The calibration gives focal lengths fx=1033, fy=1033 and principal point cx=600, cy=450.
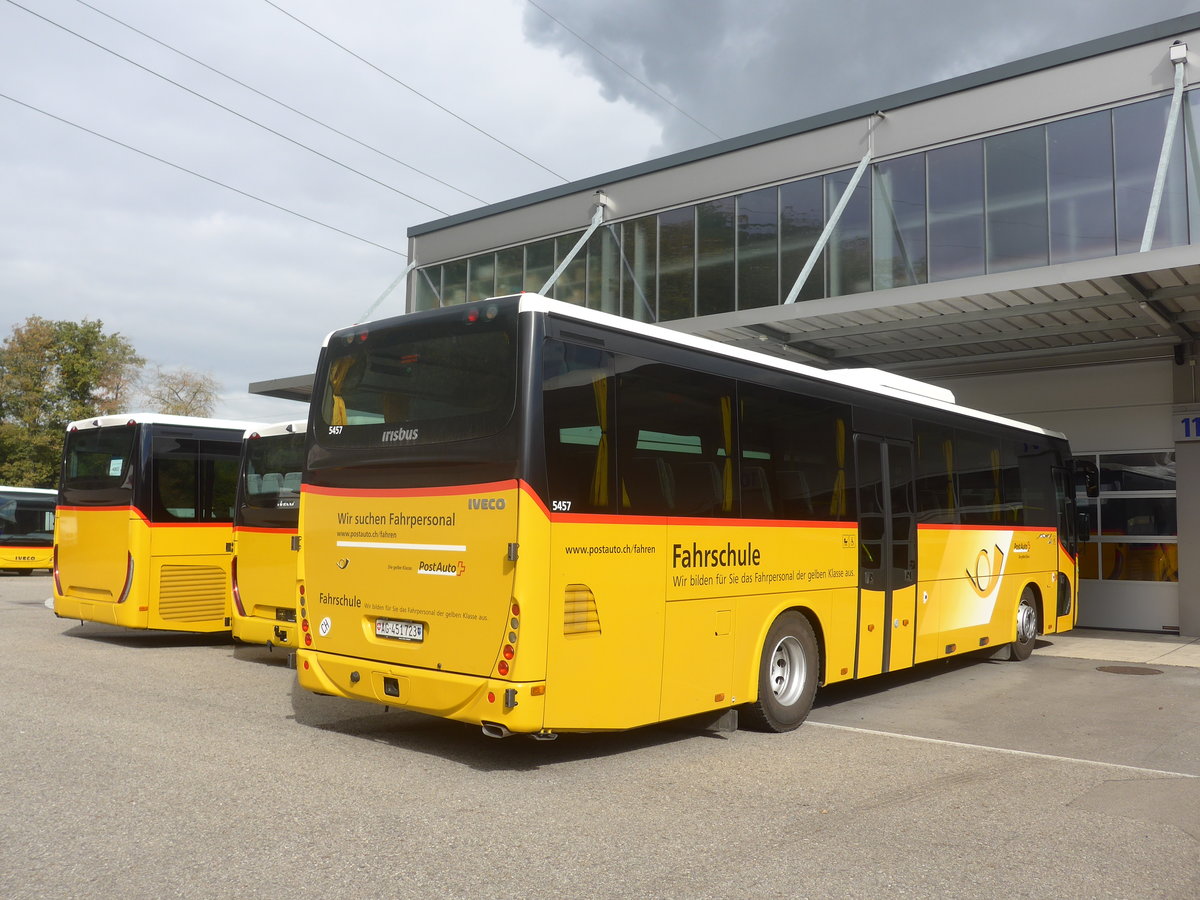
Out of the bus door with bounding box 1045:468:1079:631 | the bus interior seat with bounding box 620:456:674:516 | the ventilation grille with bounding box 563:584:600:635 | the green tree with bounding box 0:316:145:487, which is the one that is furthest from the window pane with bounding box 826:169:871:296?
the green tree with bounding box 0:316:145:487

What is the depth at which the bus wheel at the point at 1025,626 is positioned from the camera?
13508 mm

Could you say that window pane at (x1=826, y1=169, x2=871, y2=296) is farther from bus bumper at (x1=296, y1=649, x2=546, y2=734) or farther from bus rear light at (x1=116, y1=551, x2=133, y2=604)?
bus bumper at (x1=296, y1=649, x2=546, y2=734)

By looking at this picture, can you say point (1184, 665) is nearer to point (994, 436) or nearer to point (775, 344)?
point (994, 436)

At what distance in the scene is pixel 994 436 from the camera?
41.9 ft

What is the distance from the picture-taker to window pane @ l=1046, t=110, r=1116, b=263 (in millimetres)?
17484

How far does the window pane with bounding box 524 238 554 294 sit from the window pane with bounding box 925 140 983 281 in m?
10.5

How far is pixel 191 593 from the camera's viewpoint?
1359 cm

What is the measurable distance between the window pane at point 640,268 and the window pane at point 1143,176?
10209 millimetres

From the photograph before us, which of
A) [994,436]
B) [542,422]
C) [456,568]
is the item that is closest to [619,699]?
[456,568]

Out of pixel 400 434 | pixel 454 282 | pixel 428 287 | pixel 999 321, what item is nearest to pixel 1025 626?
pixel 999 321

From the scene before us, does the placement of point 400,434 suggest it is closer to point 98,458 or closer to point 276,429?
point 276,429

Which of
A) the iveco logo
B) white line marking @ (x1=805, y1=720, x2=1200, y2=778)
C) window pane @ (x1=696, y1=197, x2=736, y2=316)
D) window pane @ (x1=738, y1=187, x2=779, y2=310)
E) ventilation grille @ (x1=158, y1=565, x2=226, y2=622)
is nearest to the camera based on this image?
the iveco logo

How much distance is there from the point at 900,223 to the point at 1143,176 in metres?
4.33

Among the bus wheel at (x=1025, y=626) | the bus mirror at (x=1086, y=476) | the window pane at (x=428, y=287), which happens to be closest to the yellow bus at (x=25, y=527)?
the window pane at (x=428, y=287)
